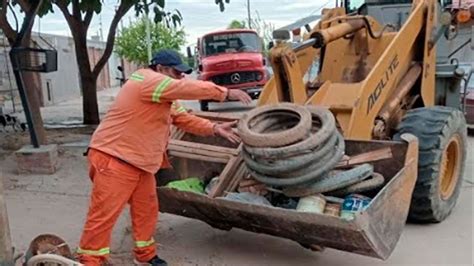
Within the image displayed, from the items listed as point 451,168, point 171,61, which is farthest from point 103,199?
point 451,168

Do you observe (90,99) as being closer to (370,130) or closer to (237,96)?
(370,130)

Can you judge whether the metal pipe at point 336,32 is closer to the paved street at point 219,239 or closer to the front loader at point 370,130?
the front loader at point 370,130

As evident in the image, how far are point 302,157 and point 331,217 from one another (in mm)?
453

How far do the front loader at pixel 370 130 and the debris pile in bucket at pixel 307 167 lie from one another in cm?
18

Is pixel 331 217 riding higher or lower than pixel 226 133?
lower

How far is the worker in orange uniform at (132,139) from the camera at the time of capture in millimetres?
4062

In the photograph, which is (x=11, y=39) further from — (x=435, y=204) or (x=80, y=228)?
(x=435, y=204)

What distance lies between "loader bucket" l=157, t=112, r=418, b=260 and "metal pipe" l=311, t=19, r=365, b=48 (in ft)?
4.23

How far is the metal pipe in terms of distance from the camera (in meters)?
5.64

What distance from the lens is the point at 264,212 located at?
417cm

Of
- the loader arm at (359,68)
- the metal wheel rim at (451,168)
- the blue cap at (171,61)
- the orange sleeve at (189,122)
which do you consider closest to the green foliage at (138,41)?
the loader arm at (359,68)

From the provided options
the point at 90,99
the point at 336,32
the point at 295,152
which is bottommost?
the point at 90,99

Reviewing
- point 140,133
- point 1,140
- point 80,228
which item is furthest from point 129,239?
point 1,140

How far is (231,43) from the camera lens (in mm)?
17859
